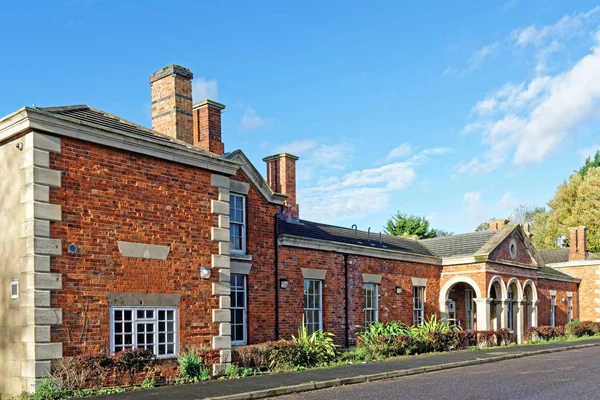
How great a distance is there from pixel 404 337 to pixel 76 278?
38.0 feet

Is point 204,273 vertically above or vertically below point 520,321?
above

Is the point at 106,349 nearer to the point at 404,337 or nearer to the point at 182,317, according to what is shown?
the point at 182,317

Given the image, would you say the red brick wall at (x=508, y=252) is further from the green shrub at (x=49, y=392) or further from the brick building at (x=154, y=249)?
the green shrub at (x=49, y=392)

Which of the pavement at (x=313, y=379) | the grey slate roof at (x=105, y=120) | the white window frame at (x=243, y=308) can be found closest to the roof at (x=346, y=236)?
the white window frame at (x=243, y=308)

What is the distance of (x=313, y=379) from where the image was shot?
46.9ft

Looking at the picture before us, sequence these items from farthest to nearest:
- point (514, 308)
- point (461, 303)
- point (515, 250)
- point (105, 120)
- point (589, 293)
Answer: point (589, 293), point (515, 250), point (514, 308), point (461, 303), point (105, 120)

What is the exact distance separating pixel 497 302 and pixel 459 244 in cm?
296

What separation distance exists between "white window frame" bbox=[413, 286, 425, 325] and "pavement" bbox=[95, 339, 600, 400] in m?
3.98

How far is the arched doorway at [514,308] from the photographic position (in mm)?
28188

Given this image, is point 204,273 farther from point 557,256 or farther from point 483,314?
point 557,256

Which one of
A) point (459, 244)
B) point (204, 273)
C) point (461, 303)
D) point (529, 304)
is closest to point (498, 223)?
point (529, 304)

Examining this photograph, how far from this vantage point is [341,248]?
21.8 m

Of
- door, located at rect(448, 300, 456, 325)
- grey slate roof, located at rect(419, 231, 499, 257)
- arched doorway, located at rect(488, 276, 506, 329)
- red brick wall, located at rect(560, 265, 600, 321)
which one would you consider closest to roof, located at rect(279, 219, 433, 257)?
grey slate roof, located at rect(419, 231, 499, 257)

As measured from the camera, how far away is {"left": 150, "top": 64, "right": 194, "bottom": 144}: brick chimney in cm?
1784
